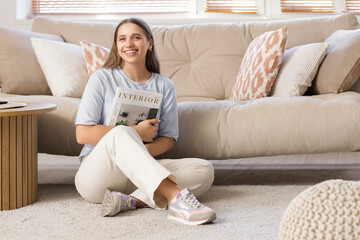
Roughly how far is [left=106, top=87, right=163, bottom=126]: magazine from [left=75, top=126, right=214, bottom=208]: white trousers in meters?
0.11

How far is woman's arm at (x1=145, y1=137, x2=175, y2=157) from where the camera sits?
192 centimetres

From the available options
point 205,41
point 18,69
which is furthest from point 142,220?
point 205,41

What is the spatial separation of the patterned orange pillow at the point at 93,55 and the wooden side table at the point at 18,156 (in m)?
0.79

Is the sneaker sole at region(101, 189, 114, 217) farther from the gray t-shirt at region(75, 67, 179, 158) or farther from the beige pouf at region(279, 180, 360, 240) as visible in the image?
the beige pouf at region(279, 180, 360, 240)

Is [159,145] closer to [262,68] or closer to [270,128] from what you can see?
[270,128]

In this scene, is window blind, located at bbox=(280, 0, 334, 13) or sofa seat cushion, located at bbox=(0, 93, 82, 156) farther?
window blind, located at bbox=(280, 0, 334, 13)

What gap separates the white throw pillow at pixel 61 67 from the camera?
263 cm

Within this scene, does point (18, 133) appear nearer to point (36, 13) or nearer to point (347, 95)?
point (347, 95)

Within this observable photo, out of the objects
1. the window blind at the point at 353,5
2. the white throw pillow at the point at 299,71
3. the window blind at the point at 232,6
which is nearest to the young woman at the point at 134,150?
the white throw pillow at the point at 299,71

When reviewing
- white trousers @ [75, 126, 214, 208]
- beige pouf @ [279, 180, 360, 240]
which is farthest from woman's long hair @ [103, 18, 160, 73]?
beige pouf @ [279, 180, 360, 240]

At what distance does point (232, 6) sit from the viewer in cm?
381

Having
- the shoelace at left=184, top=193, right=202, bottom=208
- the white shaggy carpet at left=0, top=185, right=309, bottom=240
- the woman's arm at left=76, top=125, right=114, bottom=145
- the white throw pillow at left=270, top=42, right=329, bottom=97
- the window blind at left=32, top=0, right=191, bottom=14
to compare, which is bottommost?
the white shaggy carpet at left=0, top=185, right=309, bottom=240

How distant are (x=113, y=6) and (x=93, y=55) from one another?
129cm

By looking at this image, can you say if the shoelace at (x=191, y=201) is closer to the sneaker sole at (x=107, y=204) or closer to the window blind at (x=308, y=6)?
the sneaker sole at (x=107, y=204)
